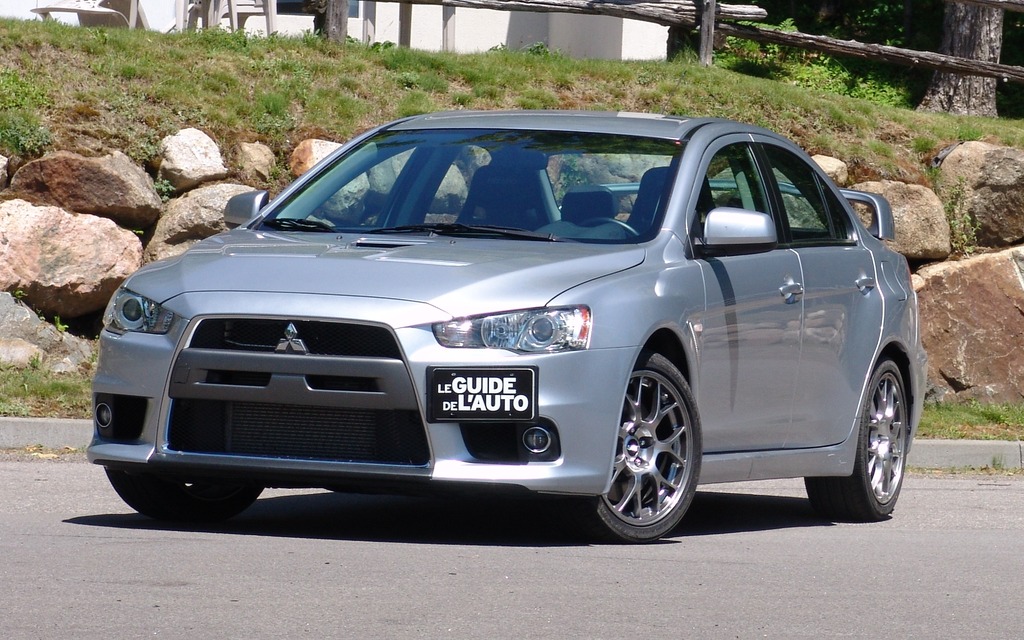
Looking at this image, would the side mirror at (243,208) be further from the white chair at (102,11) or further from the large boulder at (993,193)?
the white chair at (102,11)

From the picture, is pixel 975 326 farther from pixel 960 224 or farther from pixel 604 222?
pixel 604 222

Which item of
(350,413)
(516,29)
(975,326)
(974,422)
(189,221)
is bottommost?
(974,422)

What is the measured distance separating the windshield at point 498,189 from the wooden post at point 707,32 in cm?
904

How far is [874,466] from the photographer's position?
7.83m

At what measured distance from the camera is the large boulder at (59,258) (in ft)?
38.1

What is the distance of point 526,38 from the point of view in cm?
2128

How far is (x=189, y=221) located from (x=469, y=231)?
20.2ft

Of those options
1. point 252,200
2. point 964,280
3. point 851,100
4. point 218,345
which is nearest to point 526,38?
point 851,100

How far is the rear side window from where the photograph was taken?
24.7 feet

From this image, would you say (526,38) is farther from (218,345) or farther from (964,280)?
(218,345)

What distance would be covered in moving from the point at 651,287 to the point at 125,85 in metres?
8.17

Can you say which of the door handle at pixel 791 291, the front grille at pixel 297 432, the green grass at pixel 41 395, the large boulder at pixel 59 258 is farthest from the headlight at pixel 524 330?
the large boulder at pixel 59 258

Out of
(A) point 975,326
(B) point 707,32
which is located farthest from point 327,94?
(A) point 975,326

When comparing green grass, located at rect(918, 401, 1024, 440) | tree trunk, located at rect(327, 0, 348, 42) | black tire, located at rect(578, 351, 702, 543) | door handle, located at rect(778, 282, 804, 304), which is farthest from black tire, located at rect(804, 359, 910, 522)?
tree trunk, located at rect(327, 0, 348, 42)
